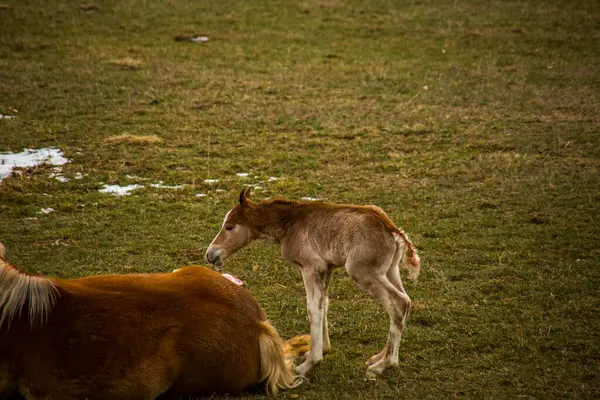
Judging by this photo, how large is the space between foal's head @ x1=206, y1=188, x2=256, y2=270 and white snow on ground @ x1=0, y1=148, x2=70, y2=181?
21.6 feet

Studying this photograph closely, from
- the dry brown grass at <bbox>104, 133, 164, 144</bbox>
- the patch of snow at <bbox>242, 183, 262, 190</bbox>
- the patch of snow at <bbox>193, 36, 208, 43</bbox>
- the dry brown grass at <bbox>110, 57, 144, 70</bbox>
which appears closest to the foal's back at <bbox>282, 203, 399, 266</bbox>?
the patch of snow at <bbox>242, 183, 262, 190</bbox>

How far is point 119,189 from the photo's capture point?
11805 millimetres

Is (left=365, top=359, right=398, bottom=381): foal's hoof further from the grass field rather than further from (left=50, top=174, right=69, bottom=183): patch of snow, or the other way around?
(left=50, top=174, right=69, bottom=183): patch of snow

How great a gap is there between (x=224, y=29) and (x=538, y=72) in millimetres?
9755

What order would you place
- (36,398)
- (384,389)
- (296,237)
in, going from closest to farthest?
1. (36,398)
2. (384,389)
3. (296,237)

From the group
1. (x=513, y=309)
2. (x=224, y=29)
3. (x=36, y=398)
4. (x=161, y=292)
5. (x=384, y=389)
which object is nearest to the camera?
(x=36, y=398)

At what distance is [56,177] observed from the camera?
39.9ft

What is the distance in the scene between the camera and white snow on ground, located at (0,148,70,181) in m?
12.5

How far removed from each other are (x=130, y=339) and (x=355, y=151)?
9130mm

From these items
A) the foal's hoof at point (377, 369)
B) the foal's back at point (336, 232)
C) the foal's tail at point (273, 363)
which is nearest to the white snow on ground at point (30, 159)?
the foal's back at point (336, 232)

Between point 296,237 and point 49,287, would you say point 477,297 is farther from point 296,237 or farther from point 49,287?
point 49,287

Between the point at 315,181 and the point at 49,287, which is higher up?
the point at 49,287

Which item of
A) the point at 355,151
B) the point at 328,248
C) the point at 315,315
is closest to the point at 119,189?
the point at 355,151

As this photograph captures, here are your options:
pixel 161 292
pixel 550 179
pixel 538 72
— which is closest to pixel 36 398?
pixel 161 292
